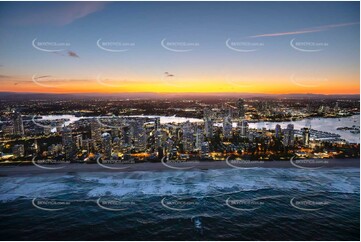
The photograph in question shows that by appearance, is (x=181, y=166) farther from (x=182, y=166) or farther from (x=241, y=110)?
(x=241, y=110)

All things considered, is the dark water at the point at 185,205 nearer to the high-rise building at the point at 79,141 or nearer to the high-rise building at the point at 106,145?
the high-rise building at the point at 106,145

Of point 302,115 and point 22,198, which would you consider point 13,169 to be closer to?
point 22,198

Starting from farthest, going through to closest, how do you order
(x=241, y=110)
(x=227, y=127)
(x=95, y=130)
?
(x=241, y=110)
(x=227, y=127)
(x=95, y=130)

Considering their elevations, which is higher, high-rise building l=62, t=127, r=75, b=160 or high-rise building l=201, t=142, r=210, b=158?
high-rise building l=62, t=127, r=75, b=160

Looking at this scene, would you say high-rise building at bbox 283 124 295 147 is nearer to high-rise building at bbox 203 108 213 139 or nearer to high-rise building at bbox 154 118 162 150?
high-rise building at bbox 203 108 213 139

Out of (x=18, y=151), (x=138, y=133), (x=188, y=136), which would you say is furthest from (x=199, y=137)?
(x=18, y=151)

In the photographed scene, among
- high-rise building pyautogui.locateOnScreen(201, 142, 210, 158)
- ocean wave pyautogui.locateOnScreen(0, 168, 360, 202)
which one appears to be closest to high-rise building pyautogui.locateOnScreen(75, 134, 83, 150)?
ocean wave pyautogui.locateOnScreen(0, 168, 360, 202)
